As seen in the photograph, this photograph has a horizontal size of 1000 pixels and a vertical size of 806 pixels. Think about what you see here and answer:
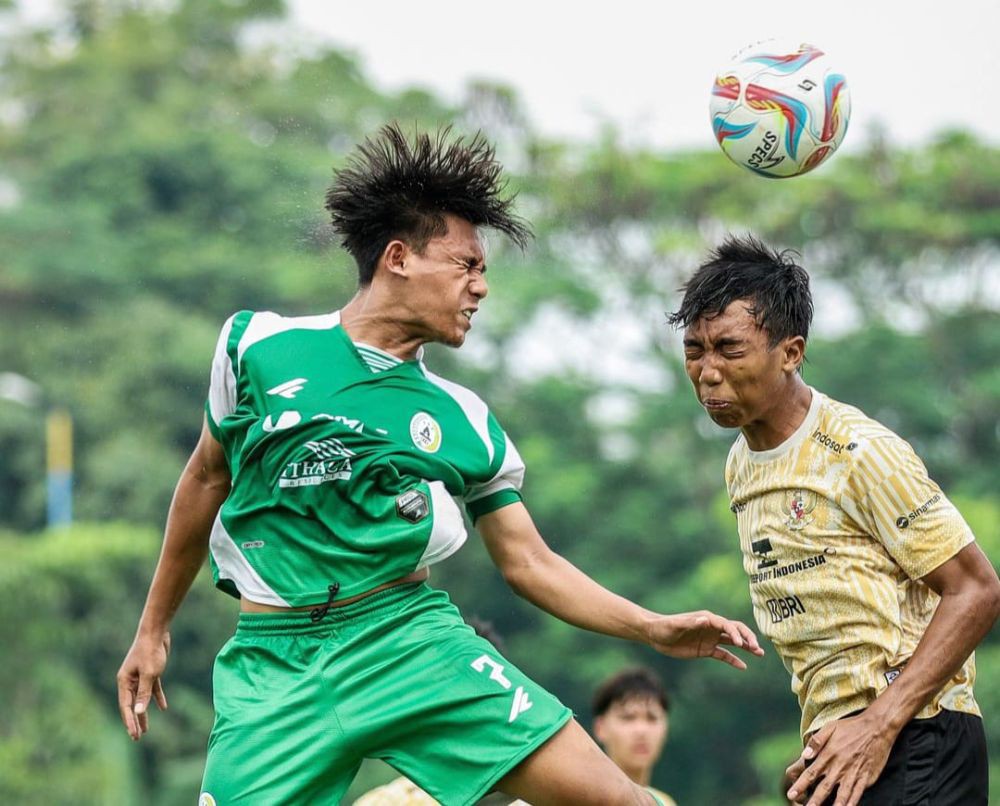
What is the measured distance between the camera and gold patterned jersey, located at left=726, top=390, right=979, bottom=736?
473 cm

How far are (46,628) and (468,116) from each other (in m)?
14.5

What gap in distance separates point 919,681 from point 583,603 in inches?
40.3

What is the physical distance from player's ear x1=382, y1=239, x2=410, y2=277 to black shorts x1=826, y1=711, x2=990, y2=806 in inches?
78.0

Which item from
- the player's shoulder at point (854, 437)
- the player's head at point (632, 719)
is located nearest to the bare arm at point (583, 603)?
the player's shoulder at point (854, 437)

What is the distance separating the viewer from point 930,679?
4625mm

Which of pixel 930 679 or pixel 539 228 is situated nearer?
pixel 930 679

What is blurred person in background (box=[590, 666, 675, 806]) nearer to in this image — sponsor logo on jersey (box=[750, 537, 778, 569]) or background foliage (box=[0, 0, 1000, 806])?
sponsor logo on jersey (box=[750, 537, 778, 569])

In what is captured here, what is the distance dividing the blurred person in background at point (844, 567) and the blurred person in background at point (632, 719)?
2.83 metres

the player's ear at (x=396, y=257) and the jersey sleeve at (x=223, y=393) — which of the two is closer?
the jersey sleeve at (x=223, y=393)

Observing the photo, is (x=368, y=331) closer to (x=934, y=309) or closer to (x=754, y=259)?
(x=754, y=259)

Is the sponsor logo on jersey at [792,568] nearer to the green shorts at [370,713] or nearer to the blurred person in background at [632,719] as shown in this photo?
the green shorts at [370,713]

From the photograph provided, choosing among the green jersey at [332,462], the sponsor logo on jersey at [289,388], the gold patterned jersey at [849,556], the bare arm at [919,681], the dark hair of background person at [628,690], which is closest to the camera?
the bare arm at [919,681]

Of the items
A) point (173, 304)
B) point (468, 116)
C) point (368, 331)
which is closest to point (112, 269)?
point (173, 304)

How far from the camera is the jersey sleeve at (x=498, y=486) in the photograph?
526 centimetres
